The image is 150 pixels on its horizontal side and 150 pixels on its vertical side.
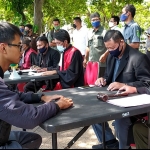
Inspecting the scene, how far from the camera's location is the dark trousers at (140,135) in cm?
253

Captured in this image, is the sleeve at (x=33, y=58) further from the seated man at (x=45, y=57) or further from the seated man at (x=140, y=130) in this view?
the seated man at (x=140, y=130)

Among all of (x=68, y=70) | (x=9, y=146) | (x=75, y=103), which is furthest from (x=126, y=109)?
(x=68, y=70)

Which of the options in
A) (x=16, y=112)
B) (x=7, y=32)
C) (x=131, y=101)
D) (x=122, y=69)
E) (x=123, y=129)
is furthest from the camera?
(x=122, y=69)

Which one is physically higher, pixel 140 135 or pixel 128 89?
pixel 128 89

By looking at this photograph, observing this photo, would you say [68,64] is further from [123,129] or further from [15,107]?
[15,107]

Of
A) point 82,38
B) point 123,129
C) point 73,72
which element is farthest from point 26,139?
point 82,38

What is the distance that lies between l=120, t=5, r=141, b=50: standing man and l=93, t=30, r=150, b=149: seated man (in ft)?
5.30

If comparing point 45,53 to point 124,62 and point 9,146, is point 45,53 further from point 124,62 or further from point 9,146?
point 9,146

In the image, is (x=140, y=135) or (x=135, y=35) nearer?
(x=140, y=135)

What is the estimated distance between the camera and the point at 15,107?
5.83 ft

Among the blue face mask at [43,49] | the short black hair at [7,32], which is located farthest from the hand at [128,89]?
the blue face mask at [43,49]

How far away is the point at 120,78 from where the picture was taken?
3.04 m

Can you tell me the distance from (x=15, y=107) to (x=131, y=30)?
136 inches

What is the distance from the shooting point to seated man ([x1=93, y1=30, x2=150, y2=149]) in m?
2.74
